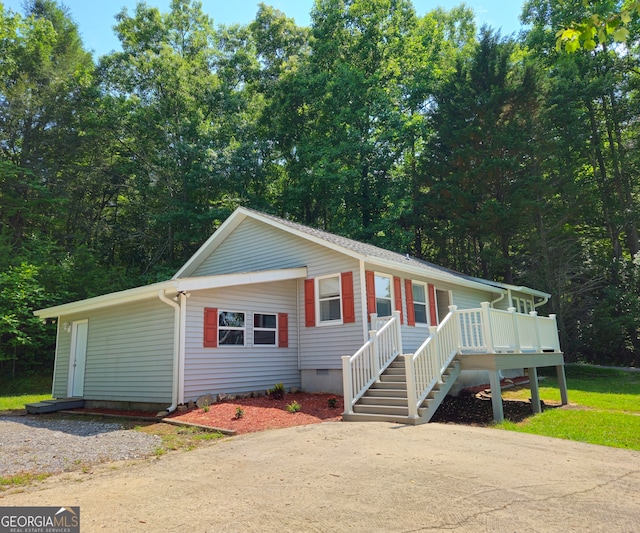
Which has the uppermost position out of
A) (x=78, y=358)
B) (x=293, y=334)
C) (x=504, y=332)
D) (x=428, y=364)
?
(x=293, y=334)

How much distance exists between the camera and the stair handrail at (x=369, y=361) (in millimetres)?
8539

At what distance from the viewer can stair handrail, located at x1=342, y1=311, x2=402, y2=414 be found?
28.0 feet

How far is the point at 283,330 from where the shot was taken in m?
12.3

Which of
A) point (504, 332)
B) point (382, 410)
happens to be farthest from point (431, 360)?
point (504, 332)

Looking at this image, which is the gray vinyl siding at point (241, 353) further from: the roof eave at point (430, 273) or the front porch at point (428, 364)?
the roof eave at point (430, 273)

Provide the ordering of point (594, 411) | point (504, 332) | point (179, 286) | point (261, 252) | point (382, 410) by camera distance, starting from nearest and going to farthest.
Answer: point (382, 410), point (179, 286), point (504, 332), point (594, 411), point (261, 252)

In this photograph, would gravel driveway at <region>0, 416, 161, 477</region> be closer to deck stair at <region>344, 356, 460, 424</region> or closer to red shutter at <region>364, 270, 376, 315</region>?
deck stair at <region>344, 356, 460, 424</region>

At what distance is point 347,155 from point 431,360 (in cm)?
1867

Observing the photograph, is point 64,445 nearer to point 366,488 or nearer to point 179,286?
point 179,286

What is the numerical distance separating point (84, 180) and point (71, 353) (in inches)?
607

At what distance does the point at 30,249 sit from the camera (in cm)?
2194

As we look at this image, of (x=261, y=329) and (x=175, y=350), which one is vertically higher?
(x=261, y=329)

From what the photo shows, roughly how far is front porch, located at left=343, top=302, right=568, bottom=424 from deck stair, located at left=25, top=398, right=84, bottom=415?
7.80 metres

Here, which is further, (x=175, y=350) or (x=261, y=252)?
(x=261, y=252)
